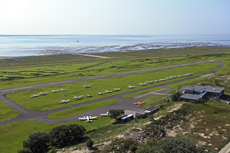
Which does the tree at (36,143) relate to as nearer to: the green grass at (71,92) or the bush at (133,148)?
the bush at (133,148)

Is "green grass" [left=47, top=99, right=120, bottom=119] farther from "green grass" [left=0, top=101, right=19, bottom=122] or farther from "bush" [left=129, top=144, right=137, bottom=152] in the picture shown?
"bush" [left=129, top=144, right=137, bottom=152]

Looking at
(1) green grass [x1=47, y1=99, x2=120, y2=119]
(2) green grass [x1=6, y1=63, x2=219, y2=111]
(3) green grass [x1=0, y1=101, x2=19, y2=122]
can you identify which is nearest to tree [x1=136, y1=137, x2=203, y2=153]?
(1) green grass [x1=47, y1=99, x2=120, y2=119]

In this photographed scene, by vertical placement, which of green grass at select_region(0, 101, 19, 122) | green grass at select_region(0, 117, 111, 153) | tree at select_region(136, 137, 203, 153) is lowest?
green grass at select_region(0, 117, 111, 153)

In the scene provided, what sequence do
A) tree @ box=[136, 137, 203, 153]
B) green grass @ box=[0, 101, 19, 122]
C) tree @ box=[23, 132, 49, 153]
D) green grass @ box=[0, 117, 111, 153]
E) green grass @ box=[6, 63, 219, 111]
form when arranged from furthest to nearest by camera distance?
green grass @ box=[6, 63, 219, 111] → green grass @ box=[0, 101, 19, 122] → green grass @ box=[0, 117, 111, 153] → tree @ box=[23, 132, 49, 153] → tree @ box=[136, 137, 203, 153]

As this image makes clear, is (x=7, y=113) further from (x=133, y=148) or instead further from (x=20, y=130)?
(x=133, y=148)

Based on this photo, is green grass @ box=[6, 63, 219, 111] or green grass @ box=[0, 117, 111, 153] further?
green grass @ box=[6, 63, 219, 111]

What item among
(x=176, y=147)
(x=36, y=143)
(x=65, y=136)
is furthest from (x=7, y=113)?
(x=176, y=147)

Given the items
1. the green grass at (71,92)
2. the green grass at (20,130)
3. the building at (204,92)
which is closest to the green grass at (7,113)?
the green grass at (71,92)
